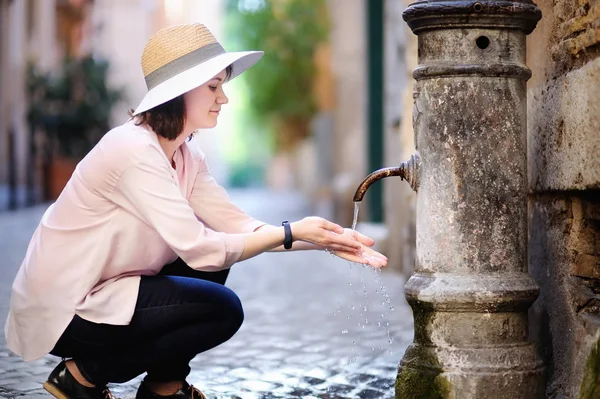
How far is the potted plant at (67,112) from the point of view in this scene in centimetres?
1850

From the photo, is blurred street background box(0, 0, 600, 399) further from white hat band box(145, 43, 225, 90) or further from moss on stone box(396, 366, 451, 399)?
white hat band box(145, 43, 225, 90)

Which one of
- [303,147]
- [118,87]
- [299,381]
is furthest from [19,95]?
[299,381]

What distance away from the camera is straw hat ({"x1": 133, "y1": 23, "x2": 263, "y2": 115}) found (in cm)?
339

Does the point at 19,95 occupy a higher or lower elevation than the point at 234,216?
higher

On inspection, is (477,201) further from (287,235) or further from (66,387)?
(66,387)

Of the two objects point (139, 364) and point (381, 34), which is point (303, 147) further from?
point (139, 364)

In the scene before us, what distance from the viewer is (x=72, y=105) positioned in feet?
61.9

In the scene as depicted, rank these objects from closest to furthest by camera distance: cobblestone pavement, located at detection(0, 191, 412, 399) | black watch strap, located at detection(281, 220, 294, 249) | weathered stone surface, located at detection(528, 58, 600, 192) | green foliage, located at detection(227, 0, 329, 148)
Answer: weathered stone surface, located at detection(528, 58, 600, 192), black watch strap, located at detection(281, 220, 294, 249), cobblestone pavement, located at detection(0, 191, 412, 399), green foliage, located at detection(227, 0, 329, 148)

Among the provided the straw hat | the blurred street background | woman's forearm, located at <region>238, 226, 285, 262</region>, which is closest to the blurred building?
the blurred street background

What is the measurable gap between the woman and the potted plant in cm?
1537

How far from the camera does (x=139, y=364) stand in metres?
3.45

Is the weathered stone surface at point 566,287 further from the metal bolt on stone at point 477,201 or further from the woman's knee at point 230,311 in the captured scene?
the woman's knee at point 230,311

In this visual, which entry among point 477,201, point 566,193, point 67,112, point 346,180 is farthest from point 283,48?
point 477,201

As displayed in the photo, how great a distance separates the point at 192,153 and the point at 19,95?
21.6 metres
